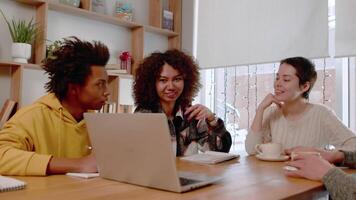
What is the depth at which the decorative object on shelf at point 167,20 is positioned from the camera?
11.6 feet

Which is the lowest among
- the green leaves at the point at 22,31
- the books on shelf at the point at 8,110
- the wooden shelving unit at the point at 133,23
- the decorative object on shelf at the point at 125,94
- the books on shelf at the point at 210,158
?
the books on shelf at the point at 210,158

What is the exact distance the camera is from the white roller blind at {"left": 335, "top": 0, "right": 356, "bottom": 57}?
2514 mm

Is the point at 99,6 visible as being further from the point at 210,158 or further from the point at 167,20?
the point at 210,158

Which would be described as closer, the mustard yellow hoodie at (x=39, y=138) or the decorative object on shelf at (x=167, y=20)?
the mustard yellow hoodie at (x=39, y=138)

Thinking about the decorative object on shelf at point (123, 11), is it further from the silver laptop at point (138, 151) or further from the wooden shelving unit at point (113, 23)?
the silver laptop at point (138, 151)

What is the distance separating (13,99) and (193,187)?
6.53ft

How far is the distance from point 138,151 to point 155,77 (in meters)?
1.16

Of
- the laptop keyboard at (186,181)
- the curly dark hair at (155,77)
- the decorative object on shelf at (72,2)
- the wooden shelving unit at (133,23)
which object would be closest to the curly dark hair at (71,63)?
the curly dark hair at (155,77)

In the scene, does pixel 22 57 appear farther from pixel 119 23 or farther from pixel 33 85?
pixel 119 23

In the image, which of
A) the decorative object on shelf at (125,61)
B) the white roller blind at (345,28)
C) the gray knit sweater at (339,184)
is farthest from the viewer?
the decorative object on shelf at (125,61)

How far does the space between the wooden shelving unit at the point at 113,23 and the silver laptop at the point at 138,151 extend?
1521mm

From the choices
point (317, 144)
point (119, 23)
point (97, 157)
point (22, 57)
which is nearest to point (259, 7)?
point (119, 23)

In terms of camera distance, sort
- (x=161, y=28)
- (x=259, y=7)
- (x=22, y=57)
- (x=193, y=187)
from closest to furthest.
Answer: (x=193, y=187), (x=22, y=57), (x=259, y=7), (x=161, y=28)

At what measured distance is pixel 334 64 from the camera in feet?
8.87
